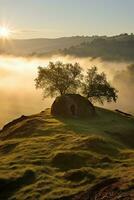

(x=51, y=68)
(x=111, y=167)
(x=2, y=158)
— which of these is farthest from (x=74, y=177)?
(x=51, y=68)

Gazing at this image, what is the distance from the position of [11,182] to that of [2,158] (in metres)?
11.6

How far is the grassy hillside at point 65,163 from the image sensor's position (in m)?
36.1

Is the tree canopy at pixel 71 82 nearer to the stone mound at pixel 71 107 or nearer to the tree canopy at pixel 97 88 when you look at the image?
the tree canopy at pixel 97 88

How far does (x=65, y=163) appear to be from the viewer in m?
46.1

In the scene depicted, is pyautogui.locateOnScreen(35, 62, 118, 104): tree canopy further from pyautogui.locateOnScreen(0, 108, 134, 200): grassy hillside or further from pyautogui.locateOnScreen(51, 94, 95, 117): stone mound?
pyautogui.locateOnScreen(0, 108, 134, 200): grassy hillside

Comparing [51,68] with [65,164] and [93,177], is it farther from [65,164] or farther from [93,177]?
[93,177]

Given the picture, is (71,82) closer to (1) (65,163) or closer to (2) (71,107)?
(2) (71,107)

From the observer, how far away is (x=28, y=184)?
40.3m

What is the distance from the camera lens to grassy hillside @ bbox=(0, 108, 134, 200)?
3609cm

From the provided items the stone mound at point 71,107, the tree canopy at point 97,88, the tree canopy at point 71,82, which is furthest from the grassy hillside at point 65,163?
the tree canopy at point 97,88

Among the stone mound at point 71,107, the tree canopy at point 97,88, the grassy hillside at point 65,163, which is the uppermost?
the tree canopy at point 97,88

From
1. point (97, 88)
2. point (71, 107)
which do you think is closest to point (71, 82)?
point (97, 88)

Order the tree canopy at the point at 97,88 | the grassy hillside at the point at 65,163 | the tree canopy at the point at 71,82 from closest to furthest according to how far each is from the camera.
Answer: the grassy hillside at the point at 65,163 < the tree canopy at the point at 71,82 < the tree canopy at the point at 97,88

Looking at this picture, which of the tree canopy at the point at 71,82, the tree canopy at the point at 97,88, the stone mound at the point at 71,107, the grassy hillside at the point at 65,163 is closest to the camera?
the grassy hillside at the point at 65,163
